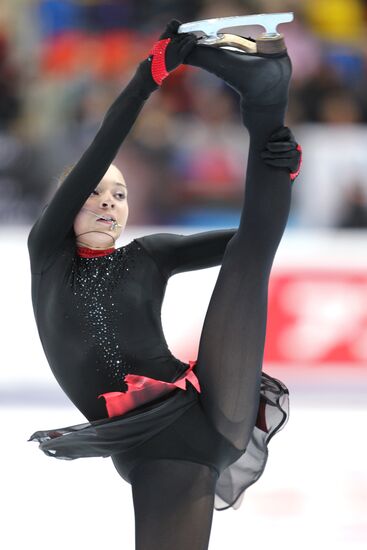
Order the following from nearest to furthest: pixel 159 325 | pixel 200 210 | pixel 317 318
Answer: pixel 159 325
pixel 317 318
pixel 200 210

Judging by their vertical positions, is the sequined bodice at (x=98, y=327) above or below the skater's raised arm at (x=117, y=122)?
below

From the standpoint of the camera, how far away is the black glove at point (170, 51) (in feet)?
7.33

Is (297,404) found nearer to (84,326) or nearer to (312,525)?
(312,525)

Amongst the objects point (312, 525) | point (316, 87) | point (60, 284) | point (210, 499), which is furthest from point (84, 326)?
point (316, 87)

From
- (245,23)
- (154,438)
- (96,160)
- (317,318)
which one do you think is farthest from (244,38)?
(317,318)

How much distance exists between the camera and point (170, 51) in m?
2.24

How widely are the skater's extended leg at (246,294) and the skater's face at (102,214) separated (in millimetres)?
328

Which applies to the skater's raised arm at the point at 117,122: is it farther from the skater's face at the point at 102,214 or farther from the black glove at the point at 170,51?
the skater's face at the point at 102,214

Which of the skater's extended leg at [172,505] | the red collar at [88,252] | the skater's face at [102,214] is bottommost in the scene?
the skater's extended leg at [172,505]

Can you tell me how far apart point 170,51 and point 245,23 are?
228mm

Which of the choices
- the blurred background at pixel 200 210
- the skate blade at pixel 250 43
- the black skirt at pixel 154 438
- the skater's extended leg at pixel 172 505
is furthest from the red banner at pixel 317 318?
the skate blade at pixel 250 43

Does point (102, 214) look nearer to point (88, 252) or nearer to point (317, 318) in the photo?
point (88, 252)

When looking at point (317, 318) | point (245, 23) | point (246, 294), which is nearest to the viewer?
point (245, 23)

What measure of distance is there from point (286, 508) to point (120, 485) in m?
0.58
